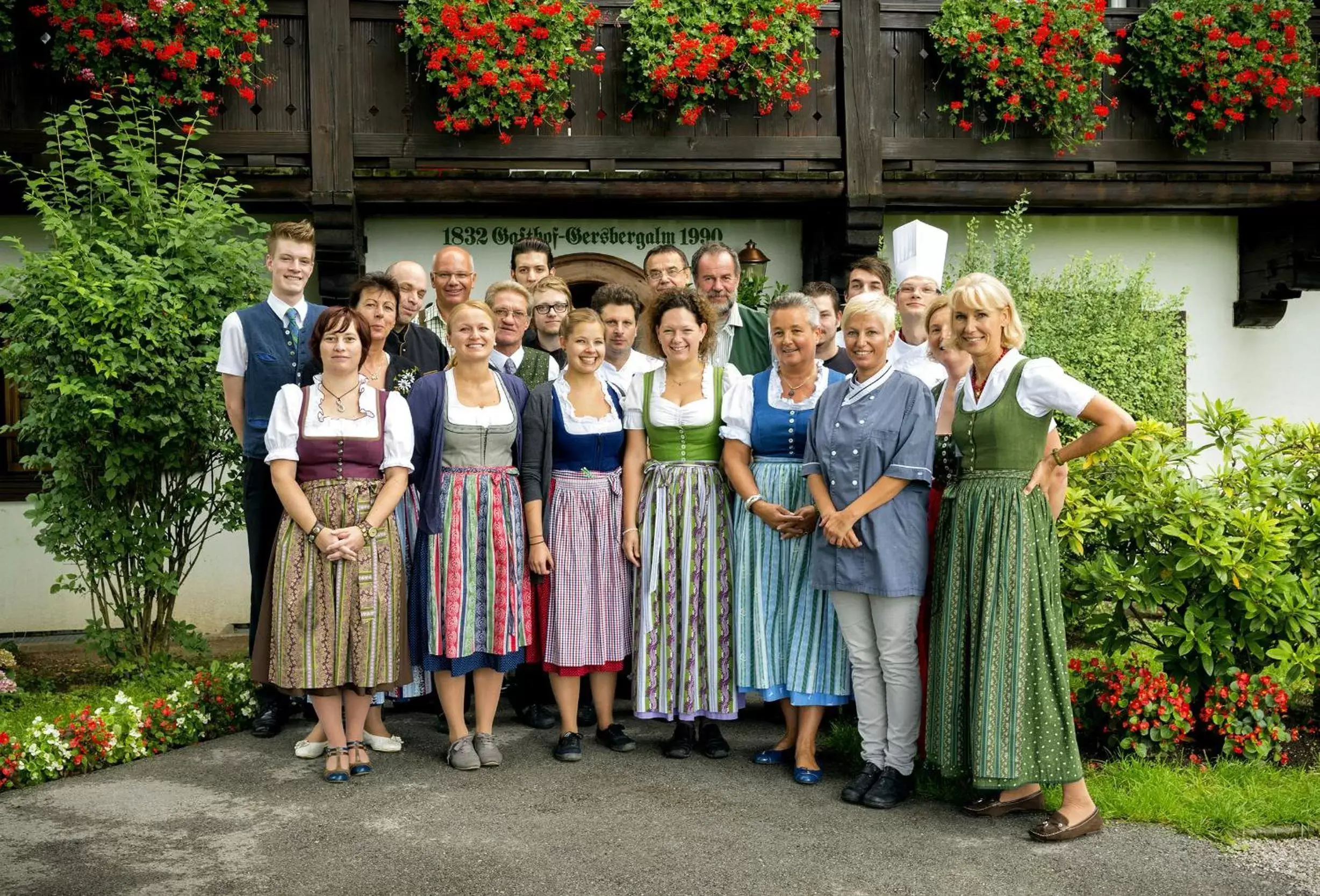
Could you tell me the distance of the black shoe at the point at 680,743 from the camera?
5.34 metres

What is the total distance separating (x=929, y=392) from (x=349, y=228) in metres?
5.24

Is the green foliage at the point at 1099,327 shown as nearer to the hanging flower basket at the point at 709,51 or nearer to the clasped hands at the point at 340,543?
the hanging flower basket at the point at 709,51

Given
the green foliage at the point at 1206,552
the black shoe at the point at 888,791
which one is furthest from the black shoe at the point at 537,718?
the green foliage at the point at 1206,552

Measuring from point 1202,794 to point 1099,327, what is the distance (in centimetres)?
488

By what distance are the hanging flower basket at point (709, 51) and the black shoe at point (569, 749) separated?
16.1 feet

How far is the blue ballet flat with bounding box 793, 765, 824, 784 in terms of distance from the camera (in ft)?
16.3

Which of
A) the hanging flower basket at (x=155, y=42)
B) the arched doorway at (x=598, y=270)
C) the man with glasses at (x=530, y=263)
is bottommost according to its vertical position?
the man with glasses at (x=530, y=263)

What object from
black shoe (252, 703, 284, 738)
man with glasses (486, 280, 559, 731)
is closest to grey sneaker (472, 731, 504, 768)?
man with glasses (486, 280, 559, 731)

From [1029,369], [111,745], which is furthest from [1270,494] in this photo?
[111,745]

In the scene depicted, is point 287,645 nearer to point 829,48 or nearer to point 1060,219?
point 829,48

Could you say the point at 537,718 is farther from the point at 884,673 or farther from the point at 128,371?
the point at 128,371

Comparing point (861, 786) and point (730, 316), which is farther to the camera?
point (730, 316)

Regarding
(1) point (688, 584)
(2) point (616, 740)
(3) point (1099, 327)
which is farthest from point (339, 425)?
(3) point (1099, 327)

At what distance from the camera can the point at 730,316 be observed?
6.14 metres
